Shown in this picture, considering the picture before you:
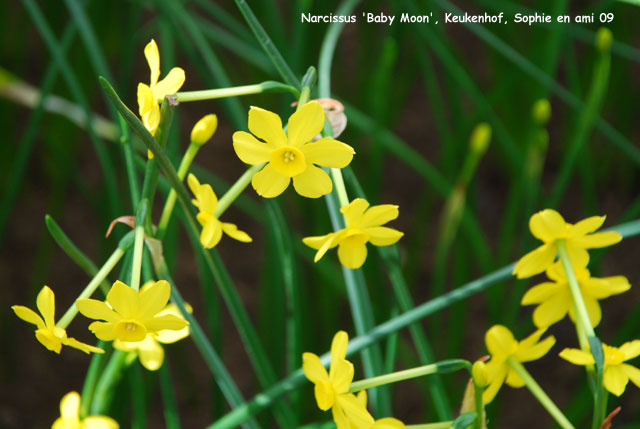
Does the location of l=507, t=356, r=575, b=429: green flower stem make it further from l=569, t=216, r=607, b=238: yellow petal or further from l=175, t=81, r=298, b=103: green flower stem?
l=175, t=81, r=298, b=103: green flower stem

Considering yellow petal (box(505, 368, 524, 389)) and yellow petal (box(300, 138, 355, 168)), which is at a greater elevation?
yellow petal (box(300, 138, 355, 168))

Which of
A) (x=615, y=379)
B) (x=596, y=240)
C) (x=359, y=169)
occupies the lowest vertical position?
(x=615, y=379)

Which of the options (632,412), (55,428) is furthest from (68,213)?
(632,412)

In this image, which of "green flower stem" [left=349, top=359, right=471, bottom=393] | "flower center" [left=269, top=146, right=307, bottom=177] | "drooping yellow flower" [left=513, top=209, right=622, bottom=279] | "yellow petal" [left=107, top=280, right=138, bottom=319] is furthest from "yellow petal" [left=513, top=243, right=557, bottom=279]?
"yellow petal" [left=107, top=280, right=138, bottom=319]

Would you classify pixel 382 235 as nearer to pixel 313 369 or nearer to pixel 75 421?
pixel 313 369

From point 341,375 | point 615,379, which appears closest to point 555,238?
point 615,379

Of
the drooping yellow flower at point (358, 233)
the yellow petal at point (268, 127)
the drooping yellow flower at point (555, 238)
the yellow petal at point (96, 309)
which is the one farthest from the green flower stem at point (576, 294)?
the yellow petal at point (96, 309)

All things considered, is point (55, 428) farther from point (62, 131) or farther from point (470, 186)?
point (62, 131)
